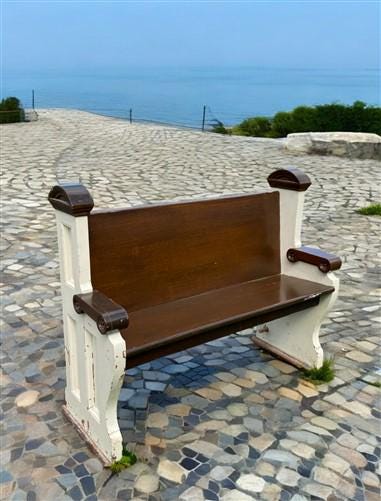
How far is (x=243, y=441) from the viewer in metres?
3.21

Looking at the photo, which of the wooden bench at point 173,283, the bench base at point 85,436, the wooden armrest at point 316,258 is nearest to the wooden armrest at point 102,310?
the wooden bench at point 173,283

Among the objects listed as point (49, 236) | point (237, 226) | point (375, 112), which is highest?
point (375, 112)

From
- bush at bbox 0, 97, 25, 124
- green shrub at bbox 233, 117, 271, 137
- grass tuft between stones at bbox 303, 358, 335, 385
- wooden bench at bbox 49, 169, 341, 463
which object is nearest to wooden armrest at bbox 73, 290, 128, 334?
wooden bench at bbox 49, 169, 341, 463

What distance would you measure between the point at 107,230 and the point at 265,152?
36.9ft

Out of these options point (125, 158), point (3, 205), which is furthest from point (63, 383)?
point (125, 158)

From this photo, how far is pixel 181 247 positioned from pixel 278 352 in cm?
127

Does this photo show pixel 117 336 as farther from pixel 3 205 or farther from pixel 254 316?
pixel 3 205

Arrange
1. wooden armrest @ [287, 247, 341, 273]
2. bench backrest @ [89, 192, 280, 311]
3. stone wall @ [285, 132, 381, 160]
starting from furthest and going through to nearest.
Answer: stone wall @ [285, 132, 381, 160] < wooden armrest @ [287, 247, 341, 273] < bench backrest @ [89, 192, 280, 311]

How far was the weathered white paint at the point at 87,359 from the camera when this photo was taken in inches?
111

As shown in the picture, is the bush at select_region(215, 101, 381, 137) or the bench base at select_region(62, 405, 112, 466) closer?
the bench base at select_region(62, 405, 112, 466)

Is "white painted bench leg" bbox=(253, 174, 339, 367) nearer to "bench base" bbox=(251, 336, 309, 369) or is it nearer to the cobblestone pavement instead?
"bench base" bbox=(251, 336, 309, 369)

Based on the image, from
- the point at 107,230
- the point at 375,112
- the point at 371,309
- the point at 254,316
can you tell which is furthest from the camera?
the point at 375,112

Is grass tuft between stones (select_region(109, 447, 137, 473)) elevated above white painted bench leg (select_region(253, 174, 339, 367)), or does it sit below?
below

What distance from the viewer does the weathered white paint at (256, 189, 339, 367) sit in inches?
152
